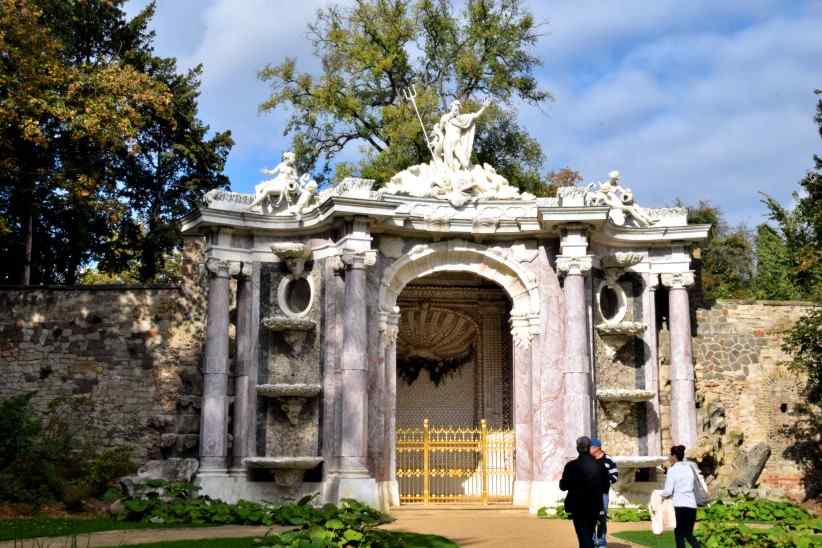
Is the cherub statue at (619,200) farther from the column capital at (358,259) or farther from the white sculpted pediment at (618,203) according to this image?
the column capital at (358,259)

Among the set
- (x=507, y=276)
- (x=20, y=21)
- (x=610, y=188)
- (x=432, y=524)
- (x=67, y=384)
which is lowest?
(x=432, y=524)

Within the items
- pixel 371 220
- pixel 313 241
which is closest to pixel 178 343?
pixel 313 241

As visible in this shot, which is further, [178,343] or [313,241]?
[178,343]

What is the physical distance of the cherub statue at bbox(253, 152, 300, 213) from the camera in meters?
20.2

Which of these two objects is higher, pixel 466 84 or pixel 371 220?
pixel 466 84

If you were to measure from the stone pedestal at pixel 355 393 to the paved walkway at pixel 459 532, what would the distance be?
907mm

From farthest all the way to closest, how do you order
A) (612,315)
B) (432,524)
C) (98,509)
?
(612,315), (98,509), (432,524)

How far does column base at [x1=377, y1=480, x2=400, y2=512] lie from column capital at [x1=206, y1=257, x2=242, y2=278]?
4757 mm

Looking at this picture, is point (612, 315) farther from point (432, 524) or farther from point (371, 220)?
point (432, 524)

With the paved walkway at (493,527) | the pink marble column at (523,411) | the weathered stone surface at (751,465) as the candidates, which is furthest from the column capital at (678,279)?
the paved walkway at (493,527)

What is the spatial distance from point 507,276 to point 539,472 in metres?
3.82

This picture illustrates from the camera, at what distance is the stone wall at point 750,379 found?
22828 mm

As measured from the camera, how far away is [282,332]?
65.1ft

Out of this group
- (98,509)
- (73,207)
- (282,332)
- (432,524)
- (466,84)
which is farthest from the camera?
(466,84)
